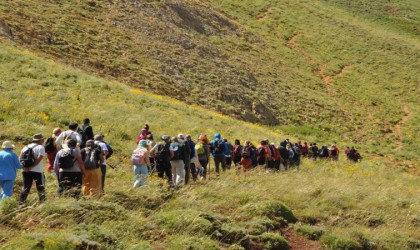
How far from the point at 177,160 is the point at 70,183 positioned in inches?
130

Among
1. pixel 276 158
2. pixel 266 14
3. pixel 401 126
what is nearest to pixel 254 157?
pixel 276 158

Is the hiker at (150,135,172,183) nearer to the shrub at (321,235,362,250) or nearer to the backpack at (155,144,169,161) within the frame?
the backpack at (155,144,169,161)

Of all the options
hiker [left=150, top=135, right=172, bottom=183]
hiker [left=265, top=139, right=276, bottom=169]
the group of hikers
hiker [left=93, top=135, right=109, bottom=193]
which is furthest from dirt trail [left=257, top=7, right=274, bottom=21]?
hiker [left=93, top=135, right=109, bottom=193]

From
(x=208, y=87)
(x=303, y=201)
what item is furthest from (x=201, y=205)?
(x=208, y=87)

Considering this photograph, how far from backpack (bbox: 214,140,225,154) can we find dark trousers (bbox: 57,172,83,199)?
21.2ft

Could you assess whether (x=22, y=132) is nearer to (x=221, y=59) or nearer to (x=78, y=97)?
(x=78, y=97)

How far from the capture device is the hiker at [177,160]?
1165 cm

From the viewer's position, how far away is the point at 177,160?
1171 centimetres

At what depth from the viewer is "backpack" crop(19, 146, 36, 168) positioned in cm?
873

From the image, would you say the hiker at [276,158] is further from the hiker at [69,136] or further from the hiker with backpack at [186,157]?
the hiker at [69,136]

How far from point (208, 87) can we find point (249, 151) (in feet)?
62.5

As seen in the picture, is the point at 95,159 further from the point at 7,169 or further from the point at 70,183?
the point at 7,169

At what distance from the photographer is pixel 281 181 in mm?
13320

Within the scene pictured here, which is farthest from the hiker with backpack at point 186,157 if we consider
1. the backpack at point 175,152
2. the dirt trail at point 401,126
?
the dirt trail at point 401,126
